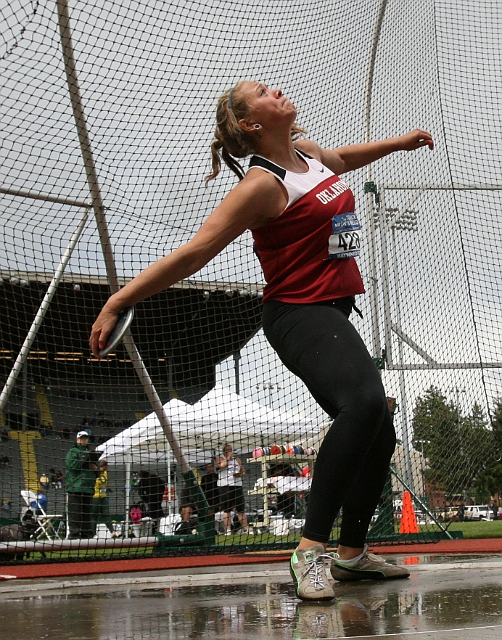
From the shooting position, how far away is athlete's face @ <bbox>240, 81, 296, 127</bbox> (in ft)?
9.28

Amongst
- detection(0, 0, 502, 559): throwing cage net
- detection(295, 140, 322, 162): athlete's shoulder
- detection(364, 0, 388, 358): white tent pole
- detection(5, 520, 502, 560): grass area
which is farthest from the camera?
detection(364, 0, 388, 358): white tent pole

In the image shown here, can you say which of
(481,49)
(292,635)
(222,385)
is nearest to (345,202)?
(292,635)

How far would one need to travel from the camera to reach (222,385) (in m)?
8.64

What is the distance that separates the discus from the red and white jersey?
20.4 inches

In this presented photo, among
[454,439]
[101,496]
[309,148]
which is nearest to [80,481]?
[101,496]

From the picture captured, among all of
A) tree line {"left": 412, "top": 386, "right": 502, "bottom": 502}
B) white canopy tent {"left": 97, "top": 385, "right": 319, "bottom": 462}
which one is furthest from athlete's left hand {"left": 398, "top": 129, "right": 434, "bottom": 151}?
white canopy tent {"left": 97, "top": 385, "right": 319, "bottom": 462}

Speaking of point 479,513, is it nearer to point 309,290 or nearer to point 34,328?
point 34,328

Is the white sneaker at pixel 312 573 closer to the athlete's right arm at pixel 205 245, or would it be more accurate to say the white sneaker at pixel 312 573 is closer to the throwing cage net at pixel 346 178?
the athlete's right arm at pixel 205 245

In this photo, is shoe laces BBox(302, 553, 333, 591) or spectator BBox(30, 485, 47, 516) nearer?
shoe laces BBox(302, 553, 333, 591)

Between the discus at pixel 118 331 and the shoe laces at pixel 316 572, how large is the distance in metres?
0.84

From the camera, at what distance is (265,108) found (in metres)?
2.83

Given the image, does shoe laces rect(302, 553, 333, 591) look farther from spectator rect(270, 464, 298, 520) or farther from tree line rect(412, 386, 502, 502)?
spectator rect(270, 464, 298, 520)

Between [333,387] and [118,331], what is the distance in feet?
2.14

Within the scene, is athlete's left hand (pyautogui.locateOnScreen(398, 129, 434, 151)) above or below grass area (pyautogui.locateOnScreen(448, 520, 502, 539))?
above
